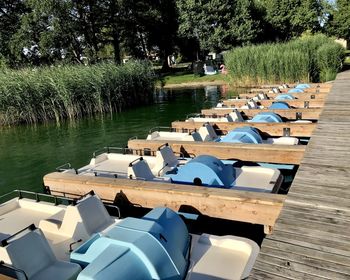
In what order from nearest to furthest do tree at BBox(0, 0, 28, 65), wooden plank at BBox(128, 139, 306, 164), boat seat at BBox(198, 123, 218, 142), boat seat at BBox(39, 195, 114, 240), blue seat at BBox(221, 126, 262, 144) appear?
boat seat at BBox(39, 195, 114, 240), wooden plank at BBox(128, 139, 306, 164), blue seat at BBox(221, 126, 262, 144), boat seat at BBox(198, 123, 218, 142), tree at BBox(0, 0, 28, 65)

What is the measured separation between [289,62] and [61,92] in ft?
46.9

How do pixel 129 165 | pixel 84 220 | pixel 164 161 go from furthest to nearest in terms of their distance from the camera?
pixel 164 161 → pixel 129 165 → pixel 84 220

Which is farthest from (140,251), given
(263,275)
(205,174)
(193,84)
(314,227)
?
(193,84)

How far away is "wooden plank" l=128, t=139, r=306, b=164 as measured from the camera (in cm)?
608

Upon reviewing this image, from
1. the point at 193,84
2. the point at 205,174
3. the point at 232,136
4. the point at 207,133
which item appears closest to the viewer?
the point at 205,174

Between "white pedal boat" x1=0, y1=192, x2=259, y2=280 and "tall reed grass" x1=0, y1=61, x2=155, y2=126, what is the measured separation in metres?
14.2

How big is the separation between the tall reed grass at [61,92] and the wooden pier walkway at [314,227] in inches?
596

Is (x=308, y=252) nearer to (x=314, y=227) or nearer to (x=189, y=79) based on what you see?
(x=314, y=227)

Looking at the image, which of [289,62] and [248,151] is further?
[289,62]

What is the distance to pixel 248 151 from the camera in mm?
6508

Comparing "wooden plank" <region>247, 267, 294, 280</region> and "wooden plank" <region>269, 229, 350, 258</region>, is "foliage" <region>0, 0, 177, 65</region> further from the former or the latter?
"wooden plank" <region>247, 267, 294, 280</region>

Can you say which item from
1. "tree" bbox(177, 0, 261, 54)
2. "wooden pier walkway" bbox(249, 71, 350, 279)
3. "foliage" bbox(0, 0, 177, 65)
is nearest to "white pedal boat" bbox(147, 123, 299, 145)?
"wooden pier walkway" bbox(249, 71, 350, 279)

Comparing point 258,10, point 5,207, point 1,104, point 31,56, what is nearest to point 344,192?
point 5,207

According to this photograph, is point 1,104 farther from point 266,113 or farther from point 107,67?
point 266,113
